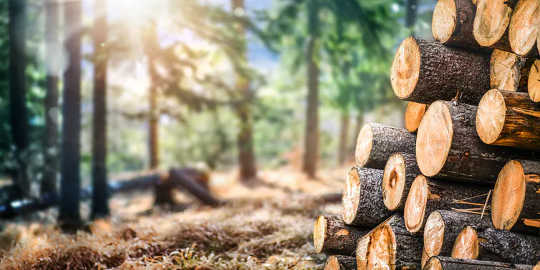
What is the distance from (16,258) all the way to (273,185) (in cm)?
1057

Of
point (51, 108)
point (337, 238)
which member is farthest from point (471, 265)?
point (51, 108)

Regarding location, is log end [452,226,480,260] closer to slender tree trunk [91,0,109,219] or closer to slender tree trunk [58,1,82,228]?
slender tree trunk [58,1,82,228]

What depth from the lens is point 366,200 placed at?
349 cm

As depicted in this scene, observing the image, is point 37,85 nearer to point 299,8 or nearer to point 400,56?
point 299,8

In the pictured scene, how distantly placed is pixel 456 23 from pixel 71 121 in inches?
291

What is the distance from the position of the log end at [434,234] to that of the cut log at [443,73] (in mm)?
1068

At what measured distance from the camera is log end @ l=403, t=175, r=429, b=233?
2.98 meters

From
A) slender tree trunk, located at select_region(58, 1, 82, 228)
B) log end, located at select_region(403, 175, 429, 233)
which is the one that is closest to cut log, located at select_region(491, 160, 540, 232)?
log end, located at select_region(403, 175, 429, 233)

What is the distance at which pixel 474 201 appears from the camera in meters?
3.07

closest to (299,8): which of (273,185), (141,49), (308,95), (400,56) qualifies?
(308,95)

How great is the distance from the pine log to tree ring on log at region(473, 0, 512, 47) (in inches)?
23.0

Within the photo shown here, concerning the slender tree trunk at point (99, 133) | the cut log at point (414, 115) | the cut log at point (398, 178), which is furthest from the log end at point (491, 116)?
the slender tree trunk at point (99, 133)

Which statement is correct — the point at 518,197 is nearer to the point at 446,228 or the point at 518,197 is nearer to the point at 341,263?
the point at 446,228

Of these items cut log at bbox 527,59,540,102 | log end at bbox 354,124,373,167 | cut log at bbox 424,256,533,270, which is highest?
cut log at bbox 527,59,540,102
